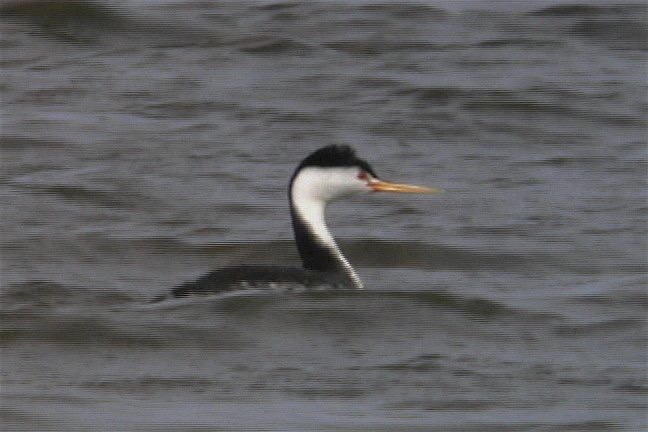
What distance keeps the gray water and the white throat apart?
1.18 ft

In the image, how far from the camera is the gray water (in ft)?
28.9

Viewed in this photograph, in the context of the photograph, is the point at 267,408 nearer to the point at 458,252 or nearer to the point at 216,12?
the point at 458,252

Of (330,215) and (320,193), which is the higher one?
(320,193)

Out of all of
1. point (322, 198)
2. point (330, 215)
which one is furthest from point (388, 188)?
point (330, 215)

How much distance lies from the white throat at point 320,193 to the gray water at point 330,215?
1.18ft

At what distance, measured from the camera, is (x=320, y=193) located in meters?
10.5

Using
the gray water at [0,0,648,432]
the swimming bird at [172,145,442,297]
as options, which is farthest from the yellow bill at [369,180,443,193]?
the gray water at [0,0,648,432]

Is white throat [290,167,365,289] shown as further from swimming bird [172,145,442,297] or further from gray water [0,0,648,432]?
gray water [0,0,648,432]

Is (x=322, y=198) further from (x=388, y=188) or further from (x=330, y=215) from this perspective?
(x=330, y=215)

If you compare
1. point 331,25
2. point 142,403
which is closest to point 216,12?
point 331,25

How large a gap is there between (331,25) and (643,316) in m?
9.09

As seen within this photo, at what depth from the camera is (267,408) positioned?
27.8 ft

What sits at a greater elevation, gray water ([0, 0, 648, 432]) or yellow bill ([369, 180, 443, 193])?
yellow bill ([369, 180, 443, 193])

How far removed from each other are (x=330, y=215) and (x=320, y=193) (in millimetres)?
2730
